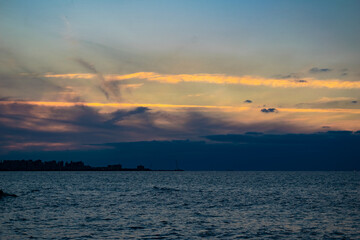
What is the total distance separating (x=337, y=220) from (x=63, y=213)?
3770 centimetres

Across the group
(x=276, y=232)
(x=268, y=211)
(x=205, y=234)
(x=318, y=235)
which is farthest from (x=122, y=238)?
(x=268, y=211)

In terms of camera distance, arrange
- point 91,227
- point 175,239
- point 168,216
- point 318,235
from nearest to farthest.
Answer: point 175,239 → point 318,235 → point 91,227 → point 168,216

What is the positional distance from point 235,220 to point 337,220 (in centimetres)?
1339

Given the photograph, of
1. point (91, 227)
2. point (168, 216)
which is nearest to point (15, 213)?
point (91, 227)

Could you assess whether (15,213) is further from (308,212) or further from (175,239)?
(308,212)

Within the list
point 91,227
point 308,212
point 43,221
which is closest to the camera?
point 91,227

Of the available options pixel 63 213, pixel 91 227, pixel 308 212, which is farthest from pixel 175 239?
pixel 308 212

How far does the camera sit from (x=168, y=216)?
167 feet

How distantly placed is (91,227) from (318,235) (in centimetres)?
2447

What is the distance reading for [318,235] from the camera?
37.6 meters

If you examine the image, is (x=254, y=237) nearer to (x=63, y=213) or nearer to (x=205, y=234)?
(x=205, y=234)

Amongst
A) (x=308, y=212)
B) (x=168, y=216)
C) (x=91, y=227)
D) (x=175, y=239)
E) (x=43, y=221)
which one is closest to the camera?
(x=175, y=239)

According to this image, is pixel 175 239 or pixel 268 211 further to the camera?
pixel 268 211

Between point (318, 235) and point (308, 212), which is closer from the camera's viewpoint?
point (318, 235)
